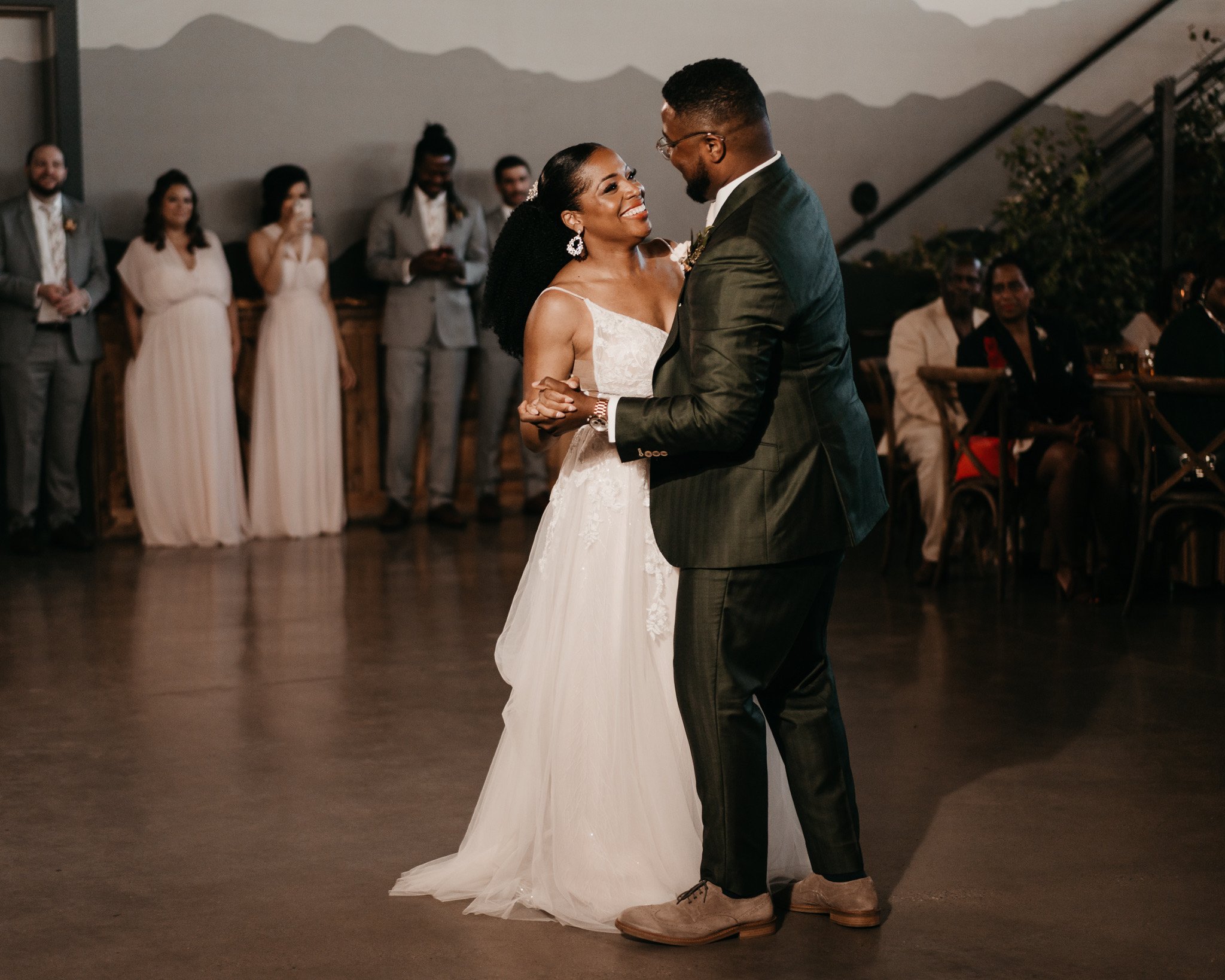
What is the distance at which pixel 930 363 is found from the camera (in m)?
6.45

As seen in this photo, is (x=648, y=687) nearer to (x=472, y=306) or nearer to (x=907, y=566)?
(x=907, y=566)

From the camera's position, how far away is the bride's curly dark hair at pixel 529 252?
2.97m

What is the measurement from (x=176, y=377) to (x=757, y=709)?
214 inches

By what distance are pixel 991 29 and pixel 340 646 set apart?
638 centimetres

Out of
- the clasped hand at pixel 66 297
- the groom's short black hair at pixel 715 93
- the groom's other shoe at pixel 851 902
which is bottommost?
the groom's other shoe at pixel 851 902

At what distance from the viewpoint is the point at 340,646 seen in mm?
5203

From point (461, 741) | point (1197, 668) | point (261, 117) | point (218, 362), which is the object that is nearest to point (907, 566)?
point (1197, 668)

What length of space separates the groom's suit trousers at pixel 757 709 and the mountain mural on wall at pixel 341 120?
599 centimetres

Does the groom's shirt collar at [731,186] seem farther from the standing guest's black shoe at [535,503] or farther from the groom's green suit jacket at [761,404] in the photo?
the standing guest's black shoe at [535,503]

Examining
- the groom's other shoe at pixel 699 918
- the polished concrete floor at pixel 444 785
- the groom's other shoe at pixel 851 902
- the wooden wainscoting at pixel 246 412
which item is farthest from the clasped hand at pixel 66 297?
the groom's other shoe at pixel 851 902

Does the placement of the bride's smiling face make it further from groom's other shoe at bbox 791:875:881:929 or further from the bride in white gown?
groom's other shoe at bbox 791:875:881:929

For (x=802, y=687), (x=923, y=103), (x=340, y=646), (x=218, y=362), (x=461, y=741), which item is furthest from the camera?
(x=923, y=103)

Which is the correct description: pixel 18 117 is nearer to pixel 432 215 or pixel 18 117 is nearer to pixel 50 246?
pixel 50 246

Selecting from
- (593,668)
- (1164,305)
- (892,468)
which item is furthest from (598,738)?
(1164,305)
